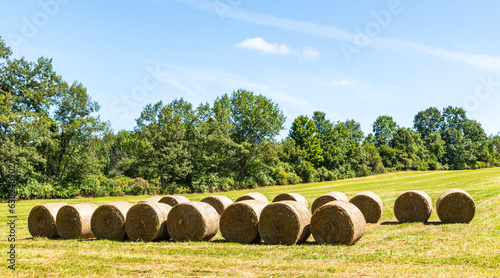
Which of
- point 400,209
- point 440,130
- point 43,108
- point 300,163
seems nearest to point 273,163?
point 300,163

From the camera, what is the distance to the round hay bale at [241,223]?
1242 cm

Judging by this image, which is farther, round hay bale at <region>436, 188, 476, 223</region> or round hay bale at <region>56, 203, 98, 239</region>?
round hay bale at <region>436, 188, 476, 223</region>

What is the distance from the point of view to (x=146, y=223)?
41.7ft

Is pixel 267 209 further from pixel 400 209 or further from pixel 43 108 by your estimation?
pixel 43 108

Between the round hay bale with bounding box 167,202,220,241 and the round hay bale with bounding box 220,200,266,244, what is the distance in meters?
0.54

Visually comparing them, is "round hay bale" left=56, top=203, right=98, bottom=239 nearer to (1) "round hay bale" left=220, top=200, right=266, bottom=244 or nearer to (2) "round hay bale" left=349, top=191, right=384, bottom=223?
(1) "round hay bale" left=220, top=200, right=266, bottom=244

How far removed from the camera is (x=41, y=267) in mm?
8531

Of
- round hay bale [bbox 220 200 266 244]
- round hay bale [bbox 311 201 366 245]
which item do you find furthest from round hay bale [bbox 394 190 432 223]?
round hay bale [bbox 220 200 266 244]

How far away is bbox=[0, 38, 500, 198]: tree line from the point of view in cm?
3841

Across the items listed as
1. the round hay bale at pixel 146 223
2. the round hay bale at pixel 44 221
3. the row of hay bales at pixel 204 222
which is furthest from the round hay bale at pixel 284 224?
the round hay bale at pixel 44 221

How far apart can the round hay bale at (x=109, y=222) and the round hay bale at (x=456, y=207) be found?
498 inches

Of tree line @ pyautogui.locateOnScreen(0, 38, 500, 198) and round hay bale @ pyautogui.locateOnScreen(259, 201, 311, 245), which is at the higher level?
tree line @ pyautogui.locateOnScreen(0, 38, 500, 198)

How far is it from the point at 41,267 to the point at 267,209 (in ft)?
20.8

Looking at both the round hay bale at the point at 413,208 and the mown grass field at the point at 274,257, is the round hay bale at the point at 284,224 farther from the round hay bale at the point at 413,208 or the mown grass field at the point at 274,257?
the round hay bale at the point at 413,208
